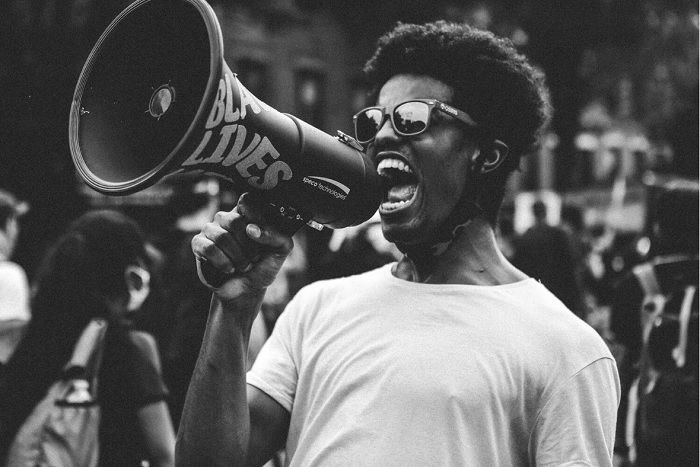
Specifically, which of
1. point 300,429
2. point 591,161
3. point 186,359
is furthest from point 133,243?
point 591,161

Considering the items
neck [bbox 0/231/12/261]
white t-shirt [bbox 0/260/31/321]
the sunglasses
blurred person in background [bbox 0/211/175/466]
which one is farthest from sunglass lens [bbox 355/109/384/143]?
neck [bbox 0/231/12/261]

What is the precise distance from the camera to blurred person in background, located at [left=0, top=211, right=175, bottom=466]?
3227 mm

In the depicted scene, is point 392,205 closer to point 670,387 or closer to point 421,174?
point 421,174

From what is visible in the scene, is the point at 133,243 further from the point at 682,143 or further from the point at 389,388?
the point at 682,143

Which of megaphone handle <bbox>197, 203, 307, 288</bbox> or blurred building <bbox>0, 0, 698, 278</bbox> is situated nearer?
megaphone handle <bbox>197, 203, 307, 288</bbox>

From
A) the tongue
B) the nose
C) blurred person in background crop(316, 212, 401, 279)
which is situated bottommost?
blurred person in background crop(316, 212, 401, 279)

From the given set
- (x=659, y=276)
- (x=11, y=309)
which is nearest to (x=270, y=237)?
(x=11, y=309)

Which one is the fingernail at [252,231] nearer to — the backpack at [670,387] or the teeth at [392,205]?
the teeth at [392,205]

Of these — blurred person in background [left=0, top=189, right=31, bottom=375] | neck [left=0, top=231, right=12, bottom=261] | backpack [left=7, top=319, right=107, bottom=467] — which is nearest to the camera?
backpack [left=7, top=319, right=107, bottom=467]

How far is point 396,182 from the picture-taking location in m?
2.25

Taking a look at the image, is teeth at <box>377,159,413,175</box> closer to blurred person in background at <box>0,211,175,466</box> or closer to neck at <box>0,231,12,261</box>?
blurred person in background at <box>0,211,175,466</box>

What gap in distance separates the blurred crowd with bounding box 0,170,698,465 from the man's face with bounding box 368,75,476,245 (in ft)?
2.36

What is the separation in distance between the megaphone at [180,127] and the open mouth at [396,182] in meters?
0.20

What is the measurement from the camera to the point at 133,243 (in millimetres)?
3705
